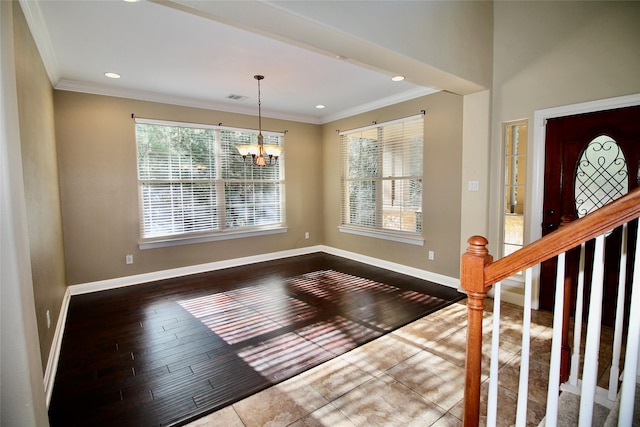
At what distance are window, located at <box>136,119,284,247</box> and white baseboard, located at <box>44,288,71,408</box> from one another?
1.45 meters

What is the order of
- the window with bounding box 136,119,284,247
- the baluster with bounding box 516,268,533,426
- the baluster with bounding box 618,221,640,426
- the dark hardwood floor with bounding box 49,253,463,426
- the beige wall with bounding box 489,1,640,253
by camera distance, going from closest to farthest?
1. the baluster with bounding box 618,221,640,426
2. the baluster with bounding box 516,268,533,426
3. the dark hardwood floor with bounding box 49,253,463,426
4. the beige wall with bounding box 489,1,640,253
5. the window with bounding box 136,119,284,247

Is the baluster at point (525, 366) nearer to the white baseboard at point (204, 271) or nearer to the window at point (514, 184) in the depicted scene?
the window at point (514, 184)

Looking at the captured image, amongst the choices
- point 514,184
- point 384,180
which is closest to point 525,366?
point 514,184

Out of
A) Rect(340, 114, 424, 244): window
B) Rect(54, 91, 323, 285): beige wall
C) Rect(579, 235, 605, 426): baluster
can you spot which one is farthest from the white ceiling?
Rect(579, 235, 605, 426): baluster

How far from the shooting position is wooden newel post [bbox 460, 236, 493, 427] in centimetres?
122

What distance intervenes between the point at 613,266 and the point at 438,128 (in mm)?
2418

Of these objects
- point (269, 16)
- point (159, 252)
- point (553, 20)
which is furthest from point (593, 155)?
point (159, 252)

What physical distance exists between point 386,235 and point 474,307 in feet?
13.2

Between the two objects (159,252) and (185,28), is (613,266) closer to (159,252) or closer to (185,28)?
(185,28)

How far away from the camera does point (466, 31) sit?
10.8 feet

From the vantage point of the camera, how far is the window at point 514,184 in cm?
375

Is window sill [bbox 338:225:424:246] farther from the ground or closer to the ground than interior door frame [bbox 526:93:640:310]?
closer to the ground

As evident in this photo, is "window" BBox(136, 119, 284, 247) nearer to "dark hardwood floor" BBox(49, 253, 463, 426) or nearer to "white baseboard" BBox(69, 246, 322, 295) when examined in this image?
"white baseboard" BBox(69, 246, 322, 295)

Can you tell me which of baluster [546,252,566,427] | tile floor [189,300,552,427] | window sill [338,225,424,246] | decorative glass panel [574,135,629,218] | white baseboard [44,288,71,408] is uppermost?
decorative glass panel [574,135,629,218]
